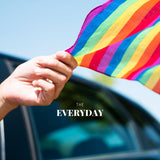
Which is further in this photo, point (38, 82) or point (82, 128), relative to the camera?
point (82, 128)

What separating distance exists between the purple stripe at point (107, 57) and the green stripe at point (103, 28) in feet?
0.27

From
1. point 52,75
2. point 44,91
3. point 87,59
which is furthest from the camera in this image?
point 87,59

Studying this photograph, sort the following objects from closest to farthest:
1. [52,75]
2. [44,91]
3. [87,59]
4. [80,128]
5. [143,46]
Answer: [52,75], [44,91], [87,59], [143,46], [80,128]

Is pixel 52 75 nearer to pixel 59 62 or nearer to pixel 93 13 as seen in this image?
pixel 59 62

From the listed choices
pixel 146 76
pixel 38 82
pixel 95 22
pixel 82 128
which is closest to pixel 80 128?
pixel 82 128

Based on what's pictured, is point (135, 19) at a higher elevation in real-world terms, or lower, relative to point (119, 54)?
higher

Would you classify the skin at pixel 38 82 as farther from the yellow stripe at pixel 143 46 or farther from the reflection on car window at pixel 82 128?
the reflection on car window at pixel 82 128

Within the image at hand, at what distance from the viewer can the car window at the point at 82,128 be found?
284 centimetres

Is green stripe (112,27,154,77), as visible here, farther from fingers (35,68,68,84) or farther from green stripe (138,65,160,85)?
fingers (35,68,68,84)

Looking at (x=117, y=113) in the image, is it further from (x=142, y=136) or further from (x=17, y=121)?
(x=17, y=121)

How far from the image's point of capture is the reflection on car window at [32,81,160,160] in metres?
2.84

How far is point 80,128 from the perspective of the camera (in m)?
3.20

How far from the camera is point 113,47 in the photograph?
2.27 meters

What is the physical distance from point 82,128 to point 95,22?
1.21 m
